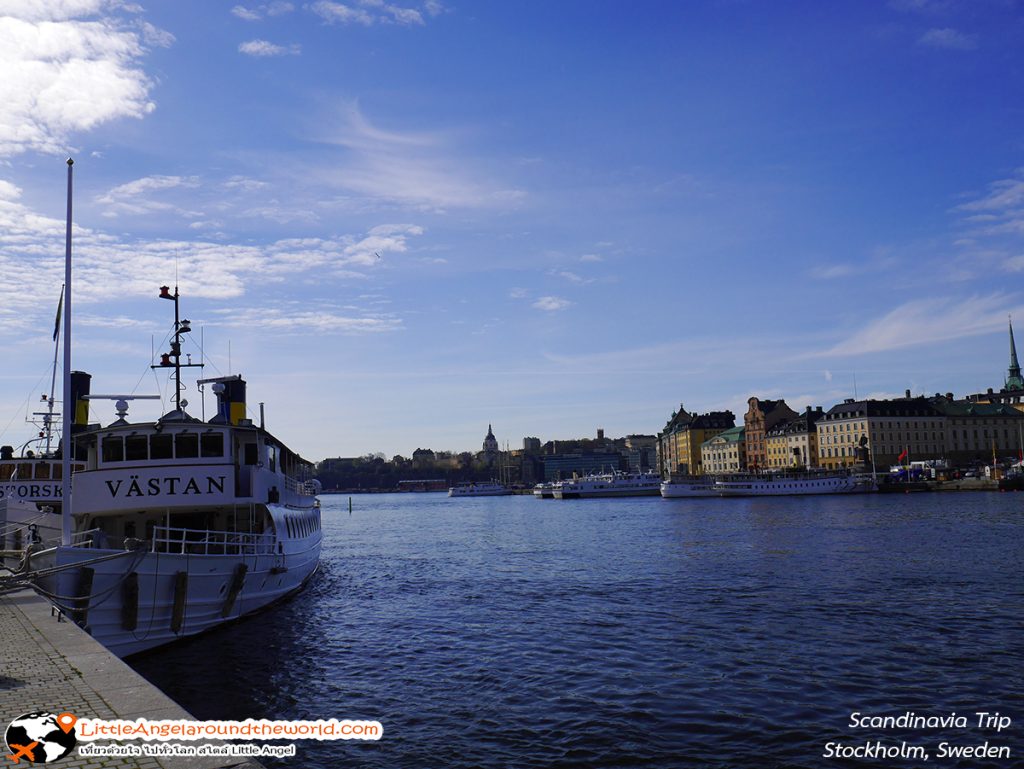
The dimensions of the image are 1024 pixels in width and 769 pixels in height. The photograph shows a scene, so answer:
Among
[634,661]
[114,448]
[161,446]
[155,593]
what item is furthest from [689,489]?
[155,593]

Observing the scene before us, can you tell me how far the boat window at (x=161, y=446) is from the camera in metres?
28.5

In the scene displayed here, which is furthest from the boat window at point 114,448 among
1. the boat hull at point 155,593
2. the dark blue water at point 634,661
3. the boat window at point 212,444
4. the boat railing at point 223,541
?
the dark blue water at point 634,661

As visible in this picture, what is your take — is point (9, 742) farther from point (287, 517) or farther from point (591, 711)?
point (287, 517)

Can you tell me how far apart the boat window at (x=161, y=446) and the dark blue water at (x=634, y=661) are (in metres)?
6.65

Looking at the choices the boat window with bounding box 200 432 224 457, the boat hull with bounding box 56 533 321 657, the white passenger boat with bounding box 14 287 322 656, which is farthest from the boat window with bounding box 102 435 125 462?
the boat hull with bounding box 56 533 321 657

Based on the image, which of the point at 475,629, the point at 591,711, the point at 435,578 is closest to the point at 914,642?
the point at 591,711

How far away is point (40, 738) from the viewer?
1064cm

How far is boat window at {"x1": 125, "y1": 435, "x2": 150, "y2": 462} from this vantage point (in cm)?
2836

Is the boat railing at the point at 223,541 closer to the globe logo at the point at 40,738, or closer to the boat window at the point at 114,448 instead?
the boat window at the point at 114,448

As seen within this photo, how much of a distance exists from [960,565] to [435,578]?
2858 centimetres

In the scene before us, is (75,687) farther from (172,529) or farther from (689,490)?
(689,490)

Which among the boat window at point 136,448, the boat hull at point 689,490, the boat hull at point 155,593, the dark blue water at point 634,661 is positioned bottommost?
the boat hull at point 689,490

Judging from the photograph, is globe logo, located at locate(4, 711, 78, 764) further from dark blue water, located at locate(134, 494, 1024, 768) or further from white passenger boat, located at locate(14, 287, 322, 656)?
white passenger boat, located at locate(14, 287, 322, 656)

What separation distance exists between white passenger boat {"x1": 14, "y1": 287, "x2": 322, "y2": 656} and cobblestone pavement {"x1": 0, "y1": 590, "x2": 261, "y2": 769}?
9.72 feet
